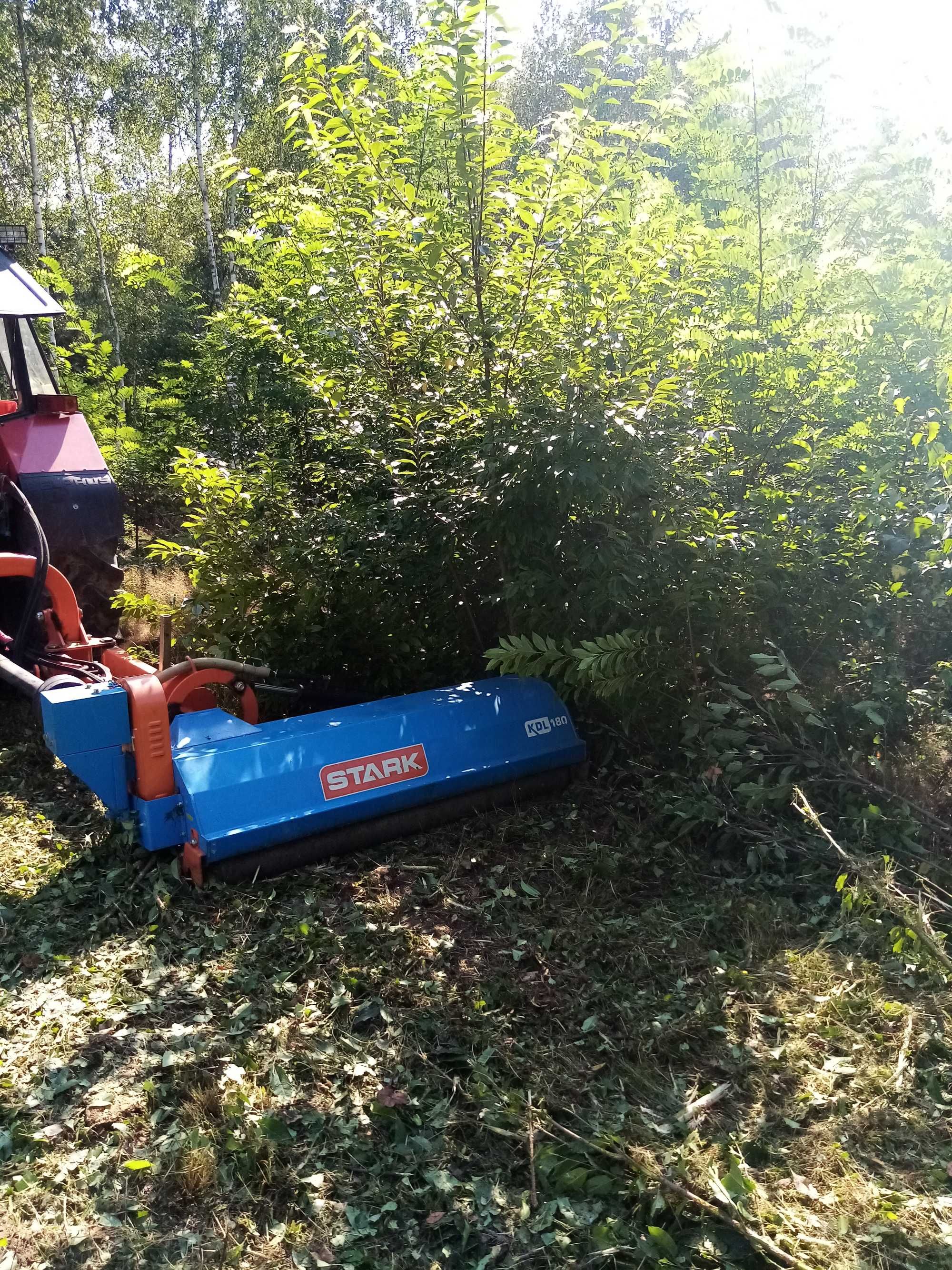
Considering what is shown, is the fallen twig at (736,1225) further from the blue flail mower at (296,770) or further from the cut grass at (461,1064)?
the blue flail mower at (296,770)

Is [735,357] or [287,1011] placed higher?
[735,357]

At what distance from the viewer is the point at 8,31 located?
56.9ft

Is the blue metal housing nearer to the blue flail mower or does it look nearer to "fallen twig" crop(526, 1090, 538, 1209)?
the blue flail mower

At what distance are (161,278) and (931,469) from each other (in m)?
6.50

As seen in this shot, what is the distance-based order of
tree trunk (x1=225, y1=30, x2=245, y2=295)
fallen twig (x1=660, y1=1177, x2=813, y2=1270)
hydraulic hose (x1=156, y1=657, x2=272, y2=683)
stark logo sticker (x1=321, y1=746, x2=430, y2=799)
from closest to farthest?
1. fallen twig (x1=660, y1=1177, x2=813, y2=1270)
2. stark logo sticker (x1=321, y1=746, x2=430, y2=799)
3. hydraulic hose (x1=156, y1=657, x2=272, y2=683)
4. tree trunk (x1=225, y1=30, x2=245, y2=295)

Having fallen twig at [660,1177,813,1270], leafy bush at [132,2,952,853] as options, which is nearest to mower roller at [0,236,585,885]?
leafy bush at [132,2,952,853]

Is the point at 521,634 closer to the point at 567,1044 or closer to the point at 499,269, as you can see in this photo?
the point at 499,269

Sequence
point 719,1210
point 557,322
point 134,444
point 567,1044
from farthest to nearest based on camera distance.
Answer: point 134,444 → point 557,322 → point 567,1044 → point 719,1210

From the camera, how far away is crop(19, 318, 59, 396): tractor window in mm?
4770

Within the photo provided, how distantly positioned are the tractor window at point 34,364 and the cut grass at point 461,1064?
255 centimetres

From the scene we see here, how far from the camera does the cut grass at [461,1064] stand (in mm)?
1837

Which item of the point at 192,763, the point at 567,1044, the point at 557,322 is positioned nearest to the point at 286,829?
the point at 192,763


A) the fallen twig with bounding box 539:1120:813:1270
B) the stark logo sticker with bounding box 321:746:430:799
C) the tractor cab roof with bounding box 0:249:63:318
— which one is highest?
the tractor cab roof with bounding box 0:249:63:318

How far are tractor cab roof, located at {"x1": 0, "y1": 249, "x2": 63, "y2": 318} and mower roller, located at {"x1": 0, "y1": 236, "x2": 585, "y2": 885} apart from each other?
1 centimetres
